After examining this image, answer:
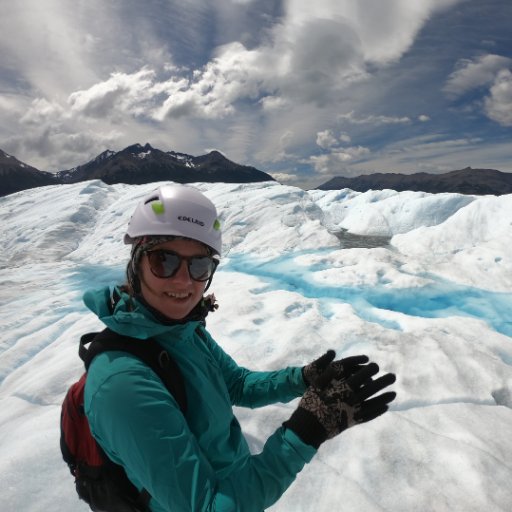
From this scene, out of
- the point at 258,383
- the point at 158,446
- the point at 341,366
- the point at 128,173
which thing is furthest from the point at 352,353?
the point at 128,173

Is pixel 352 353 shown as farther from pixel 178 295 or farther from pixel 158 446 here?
pixel 158 446

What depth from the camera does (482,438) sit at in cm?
337

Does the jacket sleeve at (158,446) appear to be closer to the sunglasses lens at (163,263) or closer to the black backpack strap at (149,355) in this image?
the black backpack strap at (149,355)

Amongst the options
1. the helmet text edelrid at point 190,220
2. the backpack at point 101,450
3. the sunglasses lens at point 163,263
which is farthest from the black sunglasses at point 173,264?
the backpack at point 101,450

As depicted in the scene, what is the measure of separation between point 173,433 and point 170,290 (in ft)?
2.06

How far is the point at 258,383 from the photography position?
6.62 ft

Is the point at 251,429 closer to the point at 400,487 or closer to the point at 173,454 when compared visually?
the point at 400,487

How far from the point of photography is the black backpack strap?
1.29 m

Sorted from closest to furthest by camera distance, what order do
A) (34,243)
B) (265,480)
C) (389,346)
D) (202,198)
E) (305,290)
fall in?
(265,480)
(202,198)
(389,346)
(305,290)
(34,243)

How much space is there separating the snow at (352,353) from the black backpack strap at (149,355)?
192 centimetres

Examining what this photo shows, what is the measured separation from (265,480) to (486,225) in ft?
72.0

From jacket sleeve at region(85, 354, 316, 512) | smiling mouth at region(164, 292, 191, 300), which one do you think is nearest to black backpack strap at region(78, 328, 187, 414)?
jacket sleeve at region(85, 354, 316, 512)

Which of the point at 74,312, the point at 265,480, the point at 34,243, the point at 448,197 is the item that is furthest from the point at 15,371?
the point at 448,197

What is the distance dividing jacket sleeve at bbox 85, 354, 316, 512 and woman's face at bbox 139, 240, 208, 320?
0.38 m
